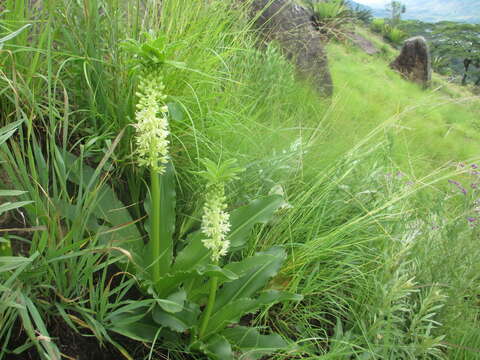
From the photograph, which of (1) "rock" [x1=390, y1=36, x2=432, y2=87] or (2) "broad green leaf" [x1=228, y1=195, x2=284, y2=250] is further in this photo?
(1) "rock" [x1=390, y1=36, x2=432, y2=87]

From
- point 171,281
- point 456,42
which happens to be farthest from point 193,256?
point 456,42

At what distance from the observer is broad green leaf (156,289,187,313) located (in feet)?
4.17

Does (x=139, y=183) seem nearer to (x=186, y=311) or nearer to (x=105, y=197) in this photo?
(x=105, y=197)

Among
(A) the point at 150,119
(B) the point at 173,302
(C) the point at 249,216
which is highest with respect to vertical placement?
(A) the point at 150,119

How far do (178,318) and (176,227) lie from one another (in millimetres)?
558

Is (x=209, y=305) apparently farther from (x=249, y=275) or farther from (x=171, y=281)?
(x=249, y=275)

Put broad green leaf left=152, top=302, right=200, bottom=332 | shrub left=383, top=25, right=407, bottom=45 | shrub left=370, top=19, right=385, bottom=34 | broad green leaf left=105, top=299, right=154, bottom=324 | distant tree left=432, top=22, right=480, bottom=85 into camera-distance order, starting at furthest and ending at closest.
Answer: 1. distant tree left=432, top=22, right=480, bottom=85
2. shrub left=370, top=19, right=385, bottom=34
3. shrub left=383, top=25, right=407, bottom=45
4. broad green leaf left=152, top=302, right=200, bottom=332
5. broad green leaf left=105, top=299, right=154, bottom=324

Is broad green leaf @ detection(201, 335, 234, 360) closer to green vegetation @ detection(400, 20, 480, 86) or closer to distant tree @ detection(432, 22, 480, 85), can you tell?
green vegetation @ detection(400, 20, 480, 86)

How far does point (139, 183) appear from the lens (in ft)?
5.73

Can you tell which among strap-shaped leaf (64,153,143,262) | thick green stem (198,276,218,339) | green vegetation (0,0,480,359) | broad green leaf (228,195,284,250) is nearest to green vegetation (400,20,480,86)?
green vegetation (0,0,480,359)

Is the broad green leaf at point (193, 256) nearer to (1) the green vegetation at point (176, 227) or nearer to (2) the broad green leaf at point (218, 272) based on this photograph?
(1) the green vegetation at point (176, 227)

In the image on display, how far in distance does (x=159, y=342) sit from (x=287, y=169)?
43.6 inches

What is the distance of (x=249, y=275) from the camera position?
5.03ft

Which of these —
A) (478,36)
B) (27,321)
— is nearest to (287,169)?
(27,321)
